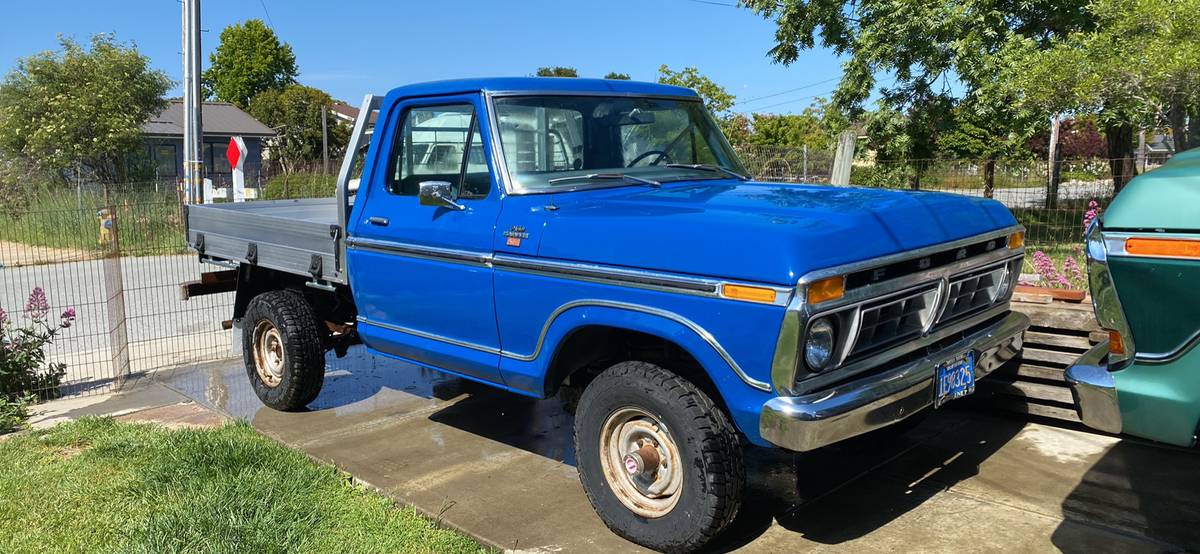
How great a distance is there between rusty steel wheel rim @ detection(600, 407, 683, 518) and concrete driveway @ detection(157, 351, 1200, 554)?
245 millimetres

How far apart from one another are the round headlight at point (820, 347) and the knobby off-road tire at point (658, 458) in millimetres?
476

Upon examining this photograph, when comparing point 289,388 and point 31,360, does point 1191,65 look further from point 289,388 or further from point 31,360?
point 31,360

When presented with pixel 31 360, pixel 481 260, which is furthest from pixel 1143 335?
pixel 31 360

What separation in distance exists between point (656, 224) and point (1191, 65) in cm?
749

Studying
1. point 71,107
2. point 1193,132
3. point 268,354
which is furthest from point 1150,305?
point 71,107

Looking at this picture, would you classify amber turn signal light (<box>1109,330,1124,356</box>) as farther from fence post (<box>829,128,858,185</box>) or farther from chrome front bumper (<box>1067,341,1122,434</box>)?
fence post (<box>829,128,858,185</box>)

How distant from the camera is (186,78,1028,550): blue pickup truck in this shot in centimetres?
340

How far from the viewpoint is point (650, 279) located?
364 cm

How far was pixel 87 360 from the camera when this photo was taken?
26.7 feet

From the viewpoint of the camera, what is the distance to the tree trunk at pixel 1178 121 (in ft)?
31.7

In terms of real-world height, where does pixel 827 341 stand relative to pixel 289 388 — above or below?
above

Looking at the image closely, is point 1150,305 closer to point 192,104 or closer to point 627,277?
point 627,277

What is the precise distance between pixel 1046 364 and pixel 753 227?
301 centimetres

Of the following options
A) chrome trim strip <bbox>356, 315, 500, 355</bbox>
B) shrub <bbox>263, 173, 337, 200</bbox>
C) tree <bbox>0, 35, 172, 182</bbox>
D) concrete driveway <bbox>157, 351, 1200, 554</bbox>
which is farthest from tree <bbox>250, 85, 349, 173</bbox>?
chrome trim strip <bbox>356, 315, 500, 355</bbox>
